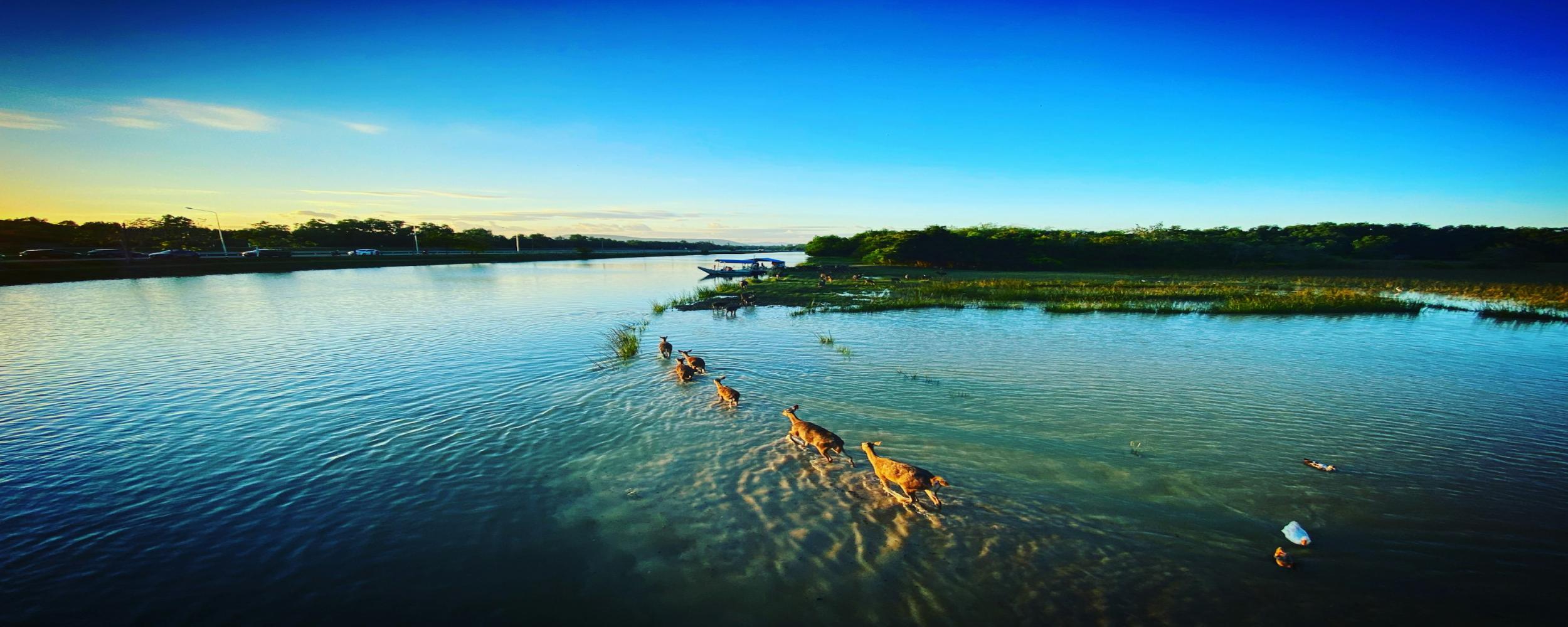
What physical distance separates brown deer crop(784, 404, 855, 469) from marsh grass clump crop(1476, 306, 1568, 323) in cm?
3818

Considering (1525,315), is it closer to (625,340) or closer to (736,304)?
(736,304)

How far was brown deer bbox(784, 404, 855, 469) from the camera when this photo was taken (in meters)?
9.46

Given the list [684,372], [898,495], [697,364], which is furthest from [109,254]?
[898,495]

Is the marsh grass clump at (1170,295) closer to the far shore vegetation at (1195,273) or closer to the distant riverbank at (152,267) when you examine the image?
the far shore vegetation at (1195,273)

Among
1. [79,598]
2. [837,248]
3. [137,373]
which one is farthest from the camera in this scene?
[837,248]

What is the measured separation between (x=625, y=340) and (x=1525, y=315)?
4312 centimetres

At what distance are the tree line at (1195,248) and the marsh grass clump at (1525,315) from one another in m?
48.3

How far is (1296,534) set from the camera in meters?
7.18

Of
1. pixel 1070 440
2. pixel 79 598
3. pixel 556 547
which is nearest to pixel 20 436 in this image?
pixel 79 598

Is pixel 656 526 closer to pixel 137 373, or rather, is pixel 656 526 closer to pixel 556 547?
pixel 556 547

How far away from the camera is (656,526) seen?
7.79 meters

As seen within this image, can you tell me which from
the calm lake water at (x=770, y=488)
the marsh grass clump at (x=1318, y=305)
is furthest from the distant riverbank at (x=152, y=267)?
the marsh grass clump at (x=1318, y=305)

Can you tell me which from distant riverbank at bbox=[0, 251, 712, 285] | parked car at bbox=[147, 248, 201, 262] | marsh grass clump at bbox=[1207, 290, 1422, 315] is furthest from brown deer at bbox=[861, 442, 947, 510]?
parked car at bbox=[147, 248, 201, 262]

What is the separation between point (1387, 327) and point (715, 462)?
3174cm
